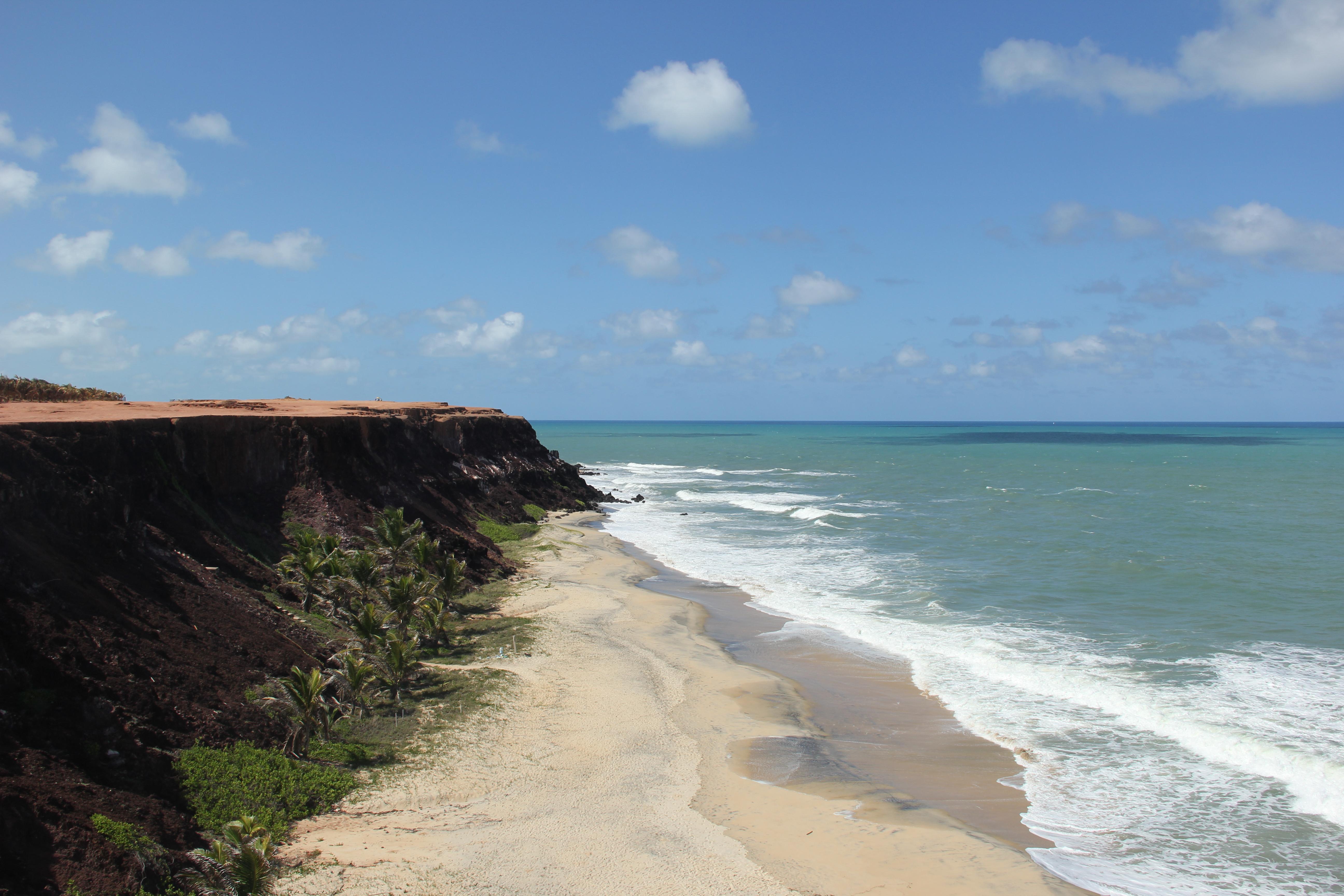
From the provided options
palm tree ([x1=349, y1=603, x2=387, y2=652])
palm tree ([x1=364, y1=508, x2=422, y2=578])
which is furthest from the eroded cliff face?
palm tree ([x1=364, y1=508, x2=422, y2=578])

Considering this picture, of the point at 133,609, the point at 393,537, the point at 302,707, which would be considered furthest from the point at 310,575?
the point at 302,707

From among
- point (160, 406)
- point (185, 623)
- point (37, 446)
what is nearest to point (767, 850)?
point (185, 623)

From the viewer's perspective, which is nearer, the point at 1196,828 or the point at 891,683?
the point at 1196,828

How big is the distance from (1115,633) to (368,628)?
2122 cm

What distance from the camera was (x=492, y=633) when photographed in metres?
22.7

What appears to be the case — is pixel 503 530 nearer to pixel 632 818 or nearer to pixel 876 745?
pixel 876 745

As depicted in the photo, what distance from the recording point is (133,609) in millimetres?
14914

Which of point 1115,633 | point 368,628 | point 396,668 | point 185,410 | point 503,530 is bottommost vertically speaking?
point 1115,633

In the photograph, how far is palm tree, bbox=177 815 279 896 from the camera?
975cm

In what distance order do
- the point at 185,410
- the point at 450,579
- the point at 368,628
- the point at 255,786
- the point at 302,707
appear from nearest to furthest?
the point at 255,786 < the point at 302,707 < the point at 368,628 < the point at 450,579 < the point at 185,410

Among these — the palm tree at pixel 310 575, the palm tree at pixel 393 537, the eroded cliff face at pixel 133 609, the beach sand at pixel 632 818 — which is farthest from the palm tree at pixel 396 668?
the palm tree at pixel 393 537

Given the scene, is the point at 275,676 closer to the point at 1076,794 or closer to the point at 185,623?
the point at 185,623

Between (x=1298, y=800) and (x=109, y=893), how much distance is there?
59.3 ft

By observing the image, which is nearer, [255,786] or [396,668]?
[255,786]
